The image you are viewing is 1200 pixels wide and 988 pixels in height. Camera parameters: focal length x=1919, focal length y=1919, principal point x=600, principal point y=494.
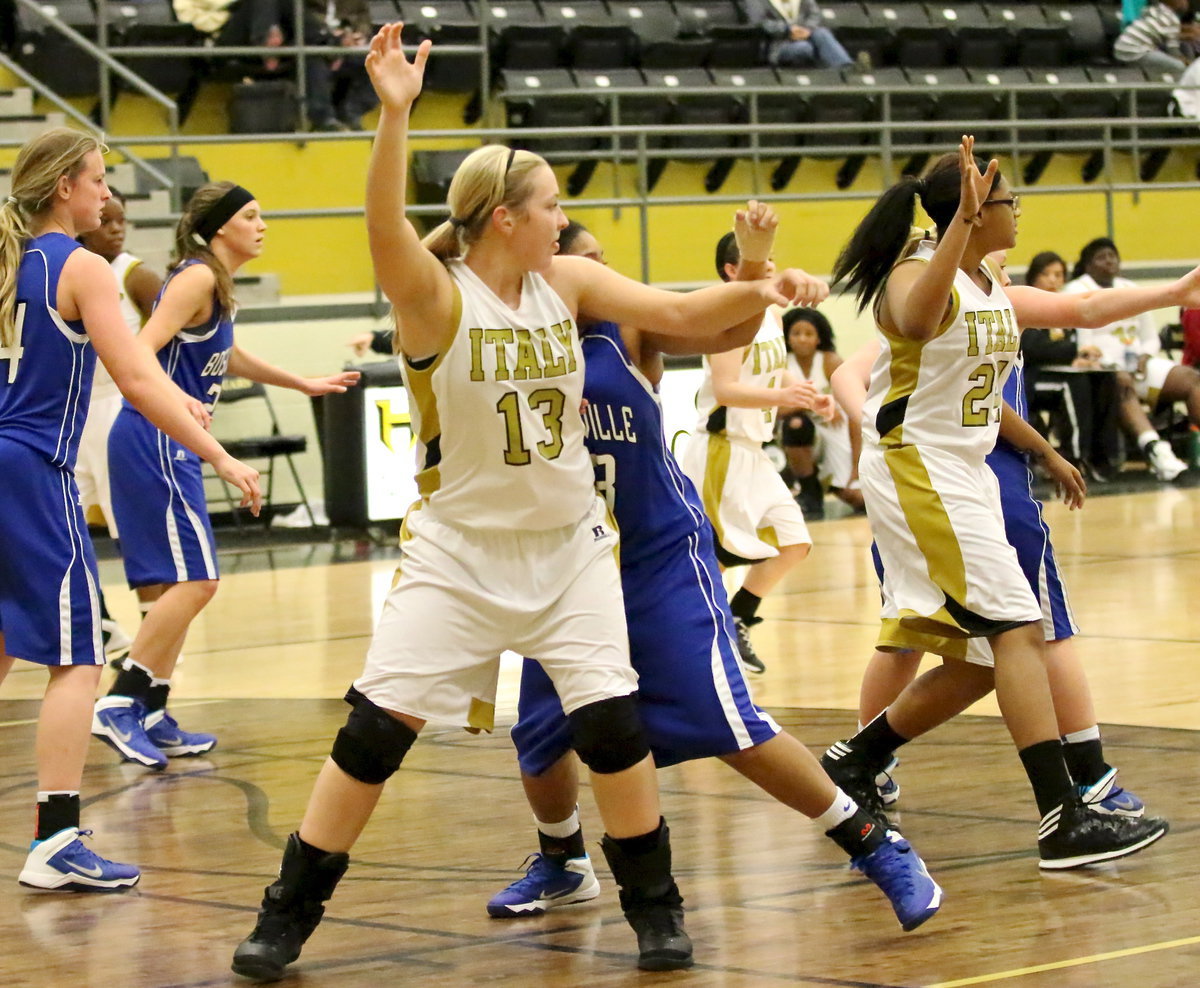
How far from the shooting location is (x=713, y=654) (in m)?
3.71

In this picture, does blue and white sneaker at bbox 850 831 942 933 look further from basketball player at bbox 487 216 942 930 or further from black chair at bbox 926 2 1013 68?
black chair at bbox 926 2 1013 68

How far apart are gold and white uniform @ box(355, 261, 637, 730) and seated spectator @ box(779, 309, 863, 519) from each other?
351 inches

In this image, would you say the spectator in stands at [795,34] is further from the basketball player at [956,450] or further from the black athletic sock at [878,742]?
the black athletic sock at [878,742]

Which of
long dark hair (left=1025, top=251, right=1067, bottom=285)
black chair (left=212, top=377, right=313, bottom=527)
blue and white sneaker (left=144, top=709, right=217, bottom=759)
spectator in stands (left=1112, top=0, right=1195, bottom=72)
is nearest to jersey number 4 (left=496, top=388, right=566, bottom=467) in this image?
blue and white sneaker (left=144, top=709, right=217, bottom=759)

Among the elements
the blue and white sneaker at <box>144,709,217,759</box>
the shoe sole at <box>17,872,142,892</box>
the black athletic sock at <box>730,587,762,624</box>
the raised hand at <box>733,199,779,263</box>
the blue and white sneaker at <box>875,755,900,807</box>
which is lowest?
the black athletic sock at <box>730,587,762,624</box>

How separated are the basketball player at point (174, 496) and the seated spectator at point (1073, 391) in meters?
8.34

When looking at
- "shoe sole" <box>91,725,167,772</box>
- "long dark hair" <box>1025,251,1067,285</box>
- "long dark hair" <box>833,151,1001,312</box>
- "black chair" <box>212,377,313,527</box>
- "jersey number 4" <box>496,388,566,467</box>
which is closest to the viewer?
"jersey number 4" <box>496,388,566,467</box>

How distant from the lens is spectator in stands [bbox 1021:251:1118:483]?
43.5 ft

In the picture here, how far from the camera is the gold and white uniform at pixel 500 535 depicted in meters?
3.55

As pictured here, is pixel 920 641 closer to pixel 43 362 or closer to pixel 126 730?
pixel 43 362

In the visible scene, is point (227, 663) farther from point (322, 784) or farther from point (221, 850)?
point (322, 784)

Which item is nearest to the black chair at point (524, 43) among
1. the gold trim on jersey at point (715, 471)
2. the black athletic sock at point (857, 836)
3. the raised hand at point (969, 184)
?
the gold trim on jersey at point (715, 471)

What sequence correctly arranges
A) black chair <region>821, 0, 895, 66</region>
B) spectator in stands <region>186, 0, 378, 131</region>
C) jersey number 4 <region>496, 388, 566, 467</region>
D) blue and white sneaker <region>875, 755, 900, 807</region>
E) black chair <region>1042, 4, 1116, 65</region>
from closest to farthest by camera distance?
jersey number 4 <region>496, 388, 566, 467</region> < blue and white sneaker <region>875, 755, 900, 807</region> < spectator in stands <region>186, 0, 378, 131</region> < black chair <region>821, 0, 895, 66</region> < black chair <region>1042, 4, 1116, 65</region>

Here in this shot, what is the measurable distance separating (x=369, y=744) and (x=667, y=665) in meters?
0.60
